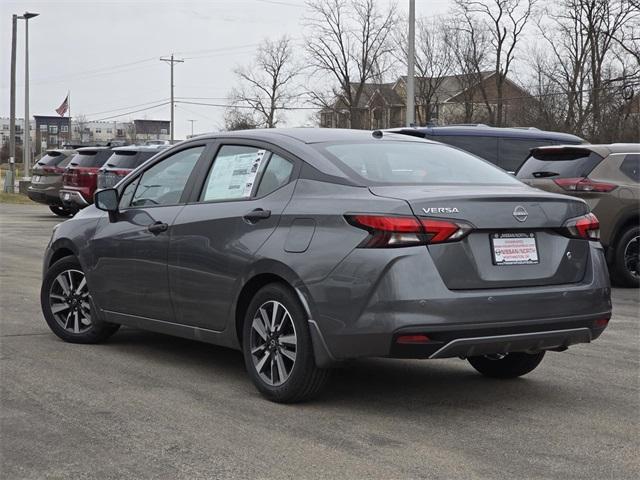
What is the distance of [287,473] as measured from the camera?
13.3ft

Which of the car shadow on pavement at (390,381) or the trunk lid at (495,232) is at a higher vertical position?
the trunk lid at (495,232)

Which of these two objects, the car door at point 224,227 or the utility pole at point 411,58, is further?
the utility pole at point 411,58

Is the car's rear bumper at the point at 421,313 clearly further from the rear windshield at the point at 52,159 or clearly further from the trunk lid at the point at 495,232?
the rear windshield at the point at 52,159

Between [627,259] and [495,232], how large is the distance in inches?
266

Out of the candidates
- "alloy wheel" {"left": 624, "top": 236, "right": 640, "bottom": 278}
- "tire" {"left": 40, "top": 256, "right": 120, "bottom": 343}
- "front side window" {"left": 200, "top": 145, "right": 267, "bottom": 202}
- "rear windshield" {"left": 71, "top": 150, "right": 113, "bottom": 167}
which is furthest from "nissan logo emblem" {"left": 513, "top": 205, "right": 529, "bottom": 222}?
"rear windshield" {"left": 71, "top": 150, "right": 113, "bottom": 167}

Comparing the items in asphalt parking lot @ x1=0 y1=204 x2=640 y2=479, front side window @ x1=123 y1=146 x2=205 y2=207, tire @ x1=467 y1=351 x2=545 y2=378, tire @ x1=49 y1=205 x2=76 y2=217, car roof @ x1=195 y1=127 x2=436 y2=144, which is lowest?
asphalt parking lot @ x1=0 y1=204 x2=640 y2=479

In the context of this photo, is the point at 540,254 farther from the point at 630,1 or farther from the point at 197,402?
the point at 630,1

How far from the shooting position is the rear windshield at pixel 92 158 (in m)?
23.0

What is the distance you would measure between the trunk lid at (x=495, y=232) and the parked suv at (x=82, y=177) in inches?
718

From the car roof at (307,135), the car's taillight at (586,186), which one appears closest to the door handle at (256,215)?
the car roof at (307,135)

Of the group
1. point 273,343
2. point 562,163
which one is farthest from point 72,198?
point 273,343

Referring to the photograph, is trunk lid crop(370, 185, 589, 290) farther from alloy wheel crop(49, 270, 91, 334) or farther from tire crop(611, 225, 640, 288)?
tire crop(611, 225, 640, 288)

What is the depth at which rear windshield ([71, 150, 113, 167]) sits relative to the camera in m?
23.0

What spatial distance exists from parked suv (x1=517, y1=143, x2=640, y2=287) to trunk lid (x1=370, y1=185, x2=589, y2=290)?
5.97m
